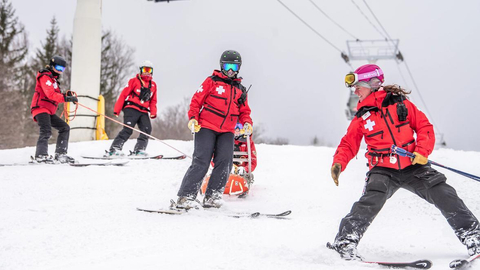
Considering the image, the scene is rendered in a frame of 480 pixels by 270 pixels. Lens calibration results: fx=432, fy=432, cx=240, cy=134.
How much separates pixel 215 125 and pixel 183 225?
52.1 inches

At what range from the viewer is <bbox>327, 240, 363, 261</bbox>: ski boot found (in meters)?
3.23

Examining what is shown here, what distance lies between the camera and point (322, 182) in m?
7.27

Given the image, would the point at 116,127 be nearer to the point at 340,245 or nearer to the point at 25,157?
the point at 25,157

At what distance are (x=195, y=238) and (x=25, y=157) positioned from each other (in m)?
→ 6.78

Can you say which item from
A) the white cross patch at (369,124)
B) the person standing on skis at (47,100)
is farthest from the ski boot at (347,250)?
the person standing on skis at (47,100)

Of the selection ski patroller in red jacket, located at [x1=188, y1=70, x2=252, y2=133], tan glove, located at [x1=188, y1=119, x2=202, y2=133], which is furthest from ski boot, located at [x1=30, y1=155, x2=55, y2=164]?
tan glove, located at [x1=188, y1=119, x2=202, y2=133]

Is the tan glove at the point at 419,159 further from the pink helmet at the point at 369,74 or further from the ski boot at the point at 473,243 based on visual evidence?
the pink helmet at the point at 369,74

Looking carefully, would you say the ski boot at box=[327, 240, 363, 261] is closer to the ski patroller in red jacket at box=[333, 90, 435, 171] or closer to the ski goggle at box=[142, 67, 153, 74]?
the ski patroller in red jacket at box=[333, 90, 435, 171]

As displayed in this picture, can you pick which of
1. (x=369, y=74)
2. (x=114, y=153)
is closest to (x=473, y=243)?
(x=369, y=74)

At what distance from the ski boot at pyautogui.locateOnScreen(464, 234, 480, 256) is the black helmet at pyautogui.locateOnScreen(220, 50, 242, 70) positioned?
→ 122 inches

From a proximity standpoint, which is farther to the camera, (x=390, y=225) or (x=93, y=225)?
(x=390, y=225)

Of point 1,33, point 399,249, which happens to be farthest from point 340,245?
point 1,33

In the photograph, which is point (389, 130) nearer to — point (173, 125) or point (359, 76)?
point (359, 76)

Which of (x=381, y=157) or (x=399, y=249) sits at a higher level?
(x=381, y=157)
